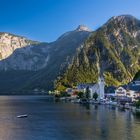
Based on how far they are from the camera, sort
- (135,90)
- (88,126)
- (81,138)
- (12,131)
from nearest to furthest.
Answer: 1. (81,138)
2. (12,131)
3. (88,126)
4. (135,90)

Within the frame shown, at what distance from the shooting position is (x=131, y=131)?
87.8 m

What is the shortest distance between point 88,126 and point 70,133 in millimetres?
12327

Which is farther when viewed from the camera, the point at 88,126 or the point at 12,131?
the point at 88,126

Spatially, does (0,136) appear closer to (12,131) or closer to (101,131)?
(12,131)

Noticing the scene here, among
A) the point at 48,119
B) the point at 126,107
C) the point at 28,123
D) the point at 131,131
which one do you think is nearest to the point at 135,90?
the point at 126,107

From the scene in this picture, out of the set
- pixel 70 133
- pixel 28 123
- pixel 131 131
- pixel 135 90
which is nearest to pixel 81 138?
pixel 70 133

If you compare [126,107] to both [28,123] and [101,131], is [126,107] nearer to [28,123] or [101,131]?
[28,123]

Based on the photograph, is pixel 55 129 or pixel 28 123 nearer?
pixel 55 129

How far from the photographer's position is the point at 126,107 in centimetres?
16000

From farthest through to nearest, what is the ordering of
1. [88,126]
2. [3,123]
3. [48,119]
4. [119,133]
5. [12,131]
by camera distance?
[48,119], [3,123], [88,126], [12,131], [119,133]

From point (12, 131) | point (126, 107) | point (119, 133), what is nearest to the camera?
point (119, 133)

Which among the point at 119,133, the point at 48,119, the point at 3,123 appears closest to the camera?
the point at 119,133

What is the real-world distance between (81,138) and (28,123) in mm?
31151

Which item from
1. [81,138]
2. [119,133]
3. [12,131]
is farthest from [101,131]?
[12,131]
